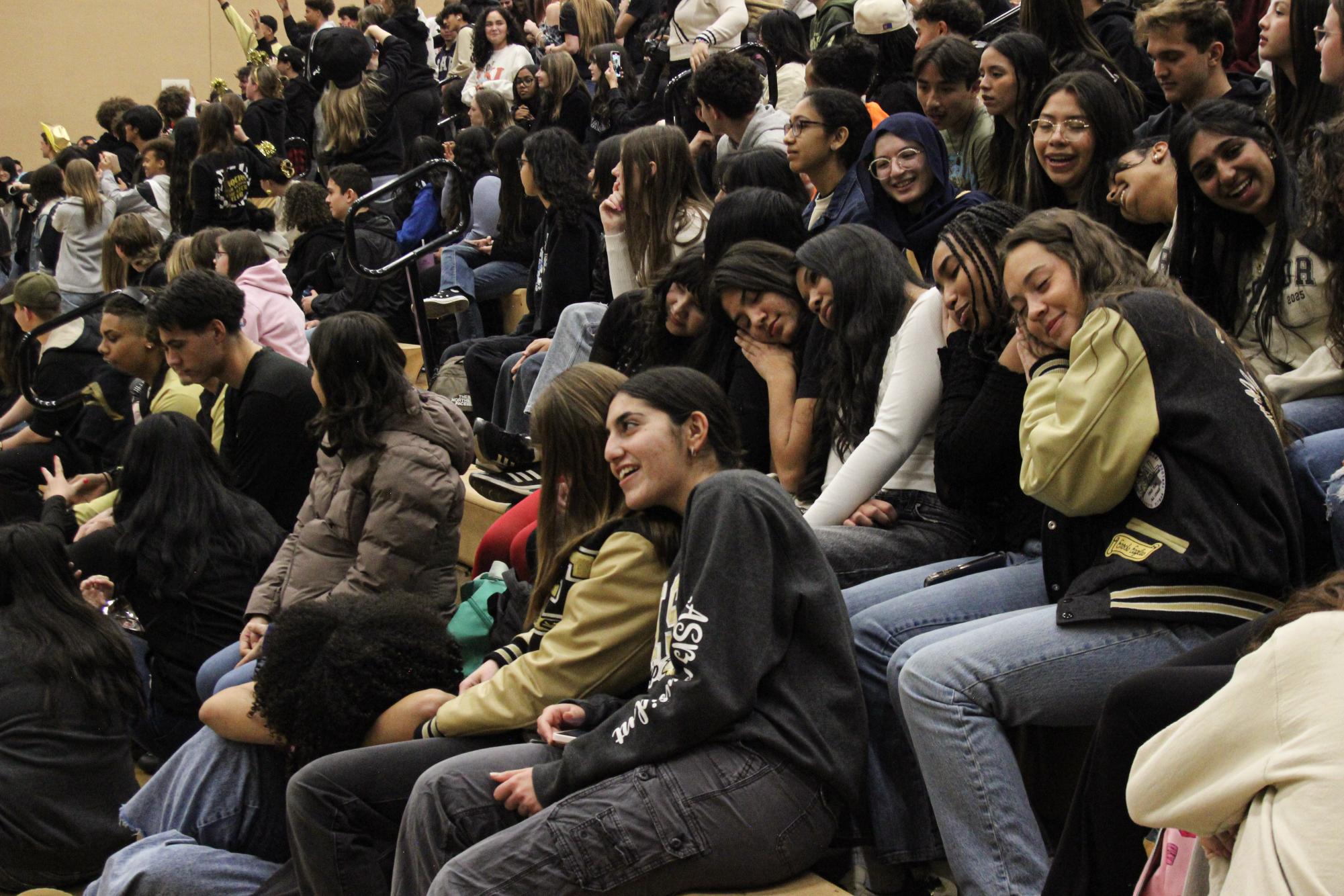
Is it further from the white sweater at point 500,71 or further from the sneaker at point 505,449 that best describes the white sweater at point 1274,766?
the white sweater at point 500,71

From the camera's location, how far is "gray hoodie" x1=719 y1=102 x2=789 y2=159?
509 centimetres

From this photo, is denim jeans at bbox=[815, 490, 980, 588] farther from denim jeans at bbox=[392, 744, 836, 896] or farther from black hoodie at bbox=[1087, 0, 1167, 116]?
black hoodie at bbox=[1087, 0, 1167, 116]

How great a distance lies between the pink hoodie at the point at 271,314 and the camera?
582 cm

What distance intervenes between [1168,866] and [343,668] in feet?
5.89

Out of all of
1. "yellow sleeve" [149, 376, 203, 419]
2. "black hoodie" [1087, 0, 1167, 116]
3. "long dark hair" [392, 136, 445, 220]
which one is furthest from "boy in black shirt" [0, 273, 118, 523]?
"black hoodie" [1087, 0, 1167, 116]

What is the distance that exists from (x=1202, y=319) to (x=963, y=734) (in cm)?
81

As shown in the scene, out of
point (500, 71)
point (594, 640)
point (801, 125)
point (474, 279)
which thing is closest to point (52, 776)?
point (594, 640)

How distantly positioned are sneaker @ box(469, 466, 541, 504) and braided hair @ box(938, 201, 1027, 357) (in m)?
2.03

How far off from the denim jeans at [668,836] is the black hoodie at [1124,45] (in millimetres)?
2935

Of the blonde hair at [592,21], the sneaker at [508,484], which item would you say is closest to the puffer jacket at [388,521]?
the sneaker at [508,484]

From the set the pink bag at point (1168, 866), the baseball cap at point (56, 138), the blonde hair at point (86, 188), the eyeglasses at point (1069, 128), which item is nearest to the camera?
the pink bag at point (1168, 866)

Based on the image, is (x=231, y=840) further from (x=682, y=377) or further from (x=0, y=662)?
(x=682, y=377)

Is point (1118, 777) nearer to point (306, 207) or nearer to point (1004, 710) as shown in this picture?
point (1004, 710)

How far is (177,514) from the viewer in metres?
3.99
